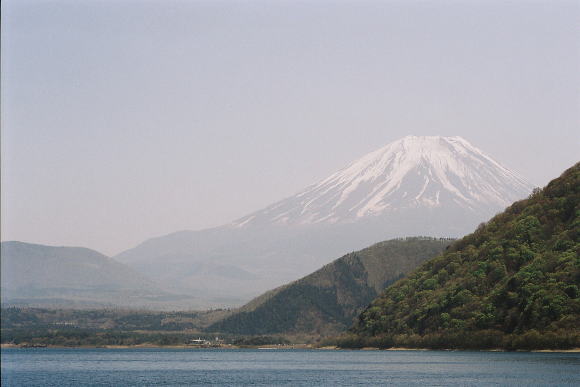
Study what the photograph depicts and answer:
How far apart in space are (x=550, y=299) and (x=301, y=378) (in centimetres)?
5731

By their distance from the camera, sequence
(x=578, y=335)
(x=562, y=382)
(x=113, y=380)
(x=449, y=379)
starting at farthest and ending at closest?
(x=578, y=335) → (x=113, y=380) → (x=449, y=379) → (x=562, y=382)

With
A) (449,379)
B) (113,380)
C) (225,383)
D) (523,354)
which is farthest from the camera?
(523,354)

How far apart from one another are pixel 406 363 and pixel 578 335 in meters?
35.5

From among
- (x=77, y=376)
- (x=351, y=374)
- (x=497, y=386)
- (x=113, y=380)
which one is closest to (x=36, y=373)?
(x=77, y=376)

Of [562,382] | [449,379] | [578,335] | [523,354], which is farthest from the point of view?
[523,354]

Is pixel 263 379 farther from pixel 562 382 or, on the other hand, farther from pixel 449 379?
pixel 562 382

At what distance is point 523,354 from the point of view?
19812 centimetres

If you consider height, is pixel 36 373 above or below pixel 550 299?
below

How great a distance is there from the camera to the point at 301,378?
554 feet

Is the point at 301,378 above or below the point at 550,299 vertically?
below

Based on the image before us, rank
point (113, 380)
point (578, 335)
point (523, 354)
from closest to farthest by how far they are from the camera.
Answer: point (113, 380) < point (578, 335) < point (523, 354)

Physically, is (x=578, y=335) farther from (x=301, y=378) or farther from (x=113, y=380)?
(x=113, y=380)

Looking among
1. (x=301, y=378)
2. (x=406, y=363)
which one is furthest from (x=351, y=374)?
(x=406, y=363)

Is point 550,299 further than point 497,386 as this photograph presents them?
Yes
